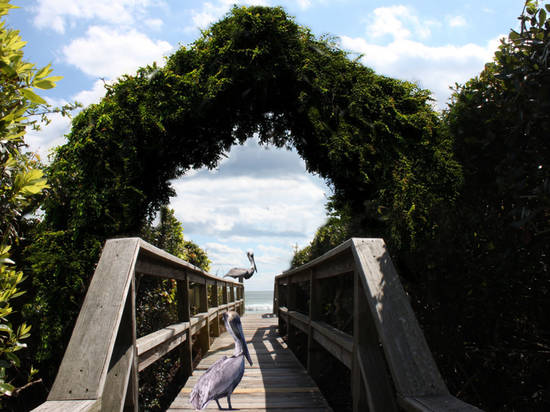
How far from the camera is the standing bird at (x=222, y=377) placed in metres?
2.96

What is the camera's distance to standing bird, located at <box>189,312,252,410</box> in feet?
9.73

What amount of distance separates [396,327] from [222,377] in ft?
5.13

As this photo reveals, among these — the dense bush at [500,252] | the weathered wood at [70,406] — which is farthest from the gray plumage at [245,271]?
the weathered wood at [70,406]

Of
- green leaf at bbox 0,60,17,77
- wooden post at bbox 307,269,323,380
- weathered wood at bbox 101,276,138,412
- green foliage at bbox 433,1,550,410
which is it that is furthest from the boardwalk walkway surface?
green leaf at bbox 0,60,17,77

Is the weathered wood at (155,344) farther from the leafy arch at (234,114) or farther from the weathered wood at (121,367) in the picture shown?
the leafy arch at (234,114)

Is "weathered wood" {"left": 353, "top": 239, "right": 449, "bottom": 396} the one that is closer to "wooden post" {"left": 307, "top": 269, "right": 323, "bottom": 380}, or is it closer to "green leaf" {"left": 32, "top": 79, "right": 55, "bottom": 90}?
"green leaf" {"left": 32, "top": 79, "right": 55, "bottom": 90}

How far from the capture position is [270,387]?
4.16 metres

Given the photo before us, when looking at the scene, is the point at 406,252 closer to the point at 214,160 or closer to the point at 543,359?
the point at 543,359

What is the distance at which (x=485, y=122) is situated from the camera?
2.85 m

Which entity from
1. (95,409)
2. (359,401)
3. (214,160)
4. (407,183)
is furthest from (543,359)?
(214,160)

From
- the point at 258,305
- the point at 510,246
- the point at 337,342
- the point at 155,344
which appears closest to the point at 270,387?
the point at 337,342

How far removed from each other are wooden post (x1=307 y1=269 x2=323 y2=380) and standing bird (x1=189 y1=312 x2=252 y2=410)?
4.12ft

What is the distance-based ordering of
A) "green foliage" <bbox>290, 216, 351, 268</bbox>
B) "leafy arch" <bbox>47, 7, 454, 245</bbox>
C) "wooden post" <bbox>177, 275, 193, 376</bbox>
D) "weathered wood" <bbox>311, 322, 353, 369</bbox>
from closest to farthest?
"weathered wood" <bbox>311, 322, 353, 369</bbox>
"leafy arch" <bbox>47, 7, 454, 245</bbox>
"wooden post" <bbox>177, 275, 193, 376</bbox>
"green foliage" <bbox>290, 216, 351, 268</bbox>

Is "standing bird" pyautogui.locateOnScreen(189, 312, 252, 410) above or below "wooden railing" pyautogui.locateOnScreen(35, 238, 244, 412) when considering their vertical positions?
below
